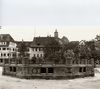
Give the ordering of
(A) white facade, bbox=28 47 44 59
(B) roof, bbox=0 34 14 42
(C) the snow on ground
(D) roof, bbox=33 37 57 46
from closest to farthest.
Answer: (C) the snow on ground, (A) white facade, bbox=28 47 44 59, (D) roof, bbox=33 37 57 46, (B) roof, bbox=0 34 14 42

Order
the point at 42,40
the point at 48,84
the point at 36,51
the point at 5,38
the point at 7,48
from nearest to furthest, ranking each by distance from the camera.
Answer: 1. the point at 48,84
2. the point at 36,51
3. the point at 42,40
4. the point at 7,48
5. the point at 5,38

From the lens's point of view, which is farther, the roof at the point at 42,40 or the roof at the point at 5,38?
the roof at the point at 5,38

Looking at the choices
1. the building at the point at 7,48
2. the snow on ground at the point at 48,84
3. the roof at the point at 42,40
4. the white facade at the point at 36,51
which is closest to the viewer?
the snow on ground at the point at 48,84

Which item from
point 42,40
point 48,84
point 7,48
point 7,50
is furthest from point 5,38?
point 48,84

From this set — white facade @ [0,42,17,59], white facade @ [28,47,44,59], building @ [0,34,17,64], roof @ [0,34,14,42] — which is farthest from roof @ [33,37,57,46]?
roof @ [0,34,14,42]

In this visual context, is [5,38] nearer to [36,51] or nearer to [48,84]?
[36,51]

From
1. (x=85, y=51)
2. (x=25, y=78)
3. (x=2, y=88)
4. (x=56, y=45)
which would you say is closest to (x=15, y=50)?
(x=56, y=45)

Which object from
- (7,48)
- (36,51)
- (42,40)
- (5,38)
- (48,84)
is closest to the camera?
(48,84)

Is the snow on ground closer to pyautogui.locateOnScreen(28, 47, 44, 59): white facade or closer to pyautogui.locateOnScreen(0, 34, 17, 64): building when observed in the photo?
pyautogui.locateOnScreen(28, 47, 44, 59): white facade

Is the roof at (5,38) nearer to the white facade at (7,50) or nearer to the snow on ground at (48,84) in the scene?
the white facade at (7,50)

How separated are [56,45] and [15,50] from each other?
18640 millimetres

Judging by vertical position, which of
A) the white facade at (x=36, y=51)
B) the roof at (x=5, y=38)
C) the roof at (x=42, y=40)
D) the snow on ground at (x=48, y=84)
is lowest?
the snow on ground at (x=48, y=84)

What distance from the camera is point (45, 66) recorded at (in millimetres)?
60250

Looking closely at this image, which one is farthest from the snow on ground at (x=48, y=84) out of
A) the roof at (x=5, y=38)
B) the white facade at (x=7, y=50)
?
the roof at (x=5, y=38)
